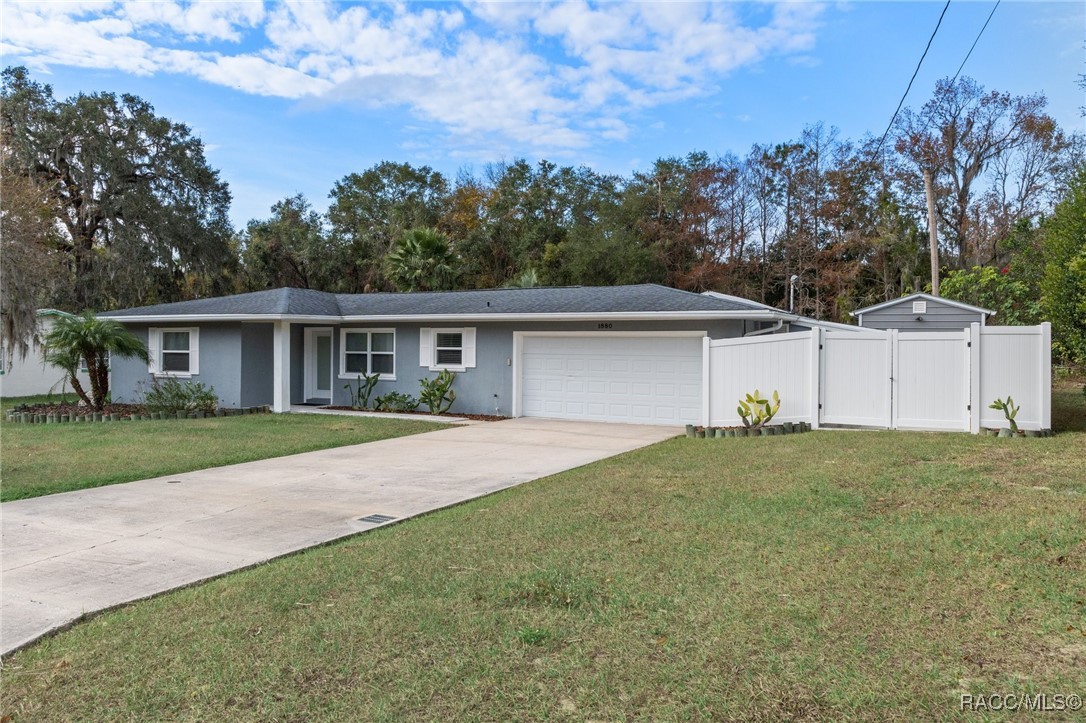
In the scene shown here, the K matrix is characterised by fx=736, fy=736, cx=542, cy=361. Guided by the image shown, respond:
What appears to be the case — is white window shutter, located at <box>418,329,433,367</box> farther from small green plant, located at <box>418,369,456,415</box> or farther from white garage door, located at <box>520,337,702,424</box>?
white garage door, located at <box>520,337,702,424</box>

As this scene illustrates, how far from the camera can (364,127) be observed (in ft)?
91.4

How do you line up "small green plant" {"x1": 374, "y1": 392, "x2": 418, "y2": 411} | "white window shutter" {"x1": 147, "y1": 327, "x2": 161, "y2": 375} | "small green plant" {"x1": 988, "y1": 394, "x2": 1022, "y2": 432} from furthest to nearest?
"white window shutter" {"x1": 147, "y1": 327, "x2": 161, "y2": 375} → "small green plant" {"x1": 374, "y1": 392, "x2": 418, "y2": 411} → "small green plant" {"x1": 988, "y1": 394, "x2": 1022, "y2": 432}

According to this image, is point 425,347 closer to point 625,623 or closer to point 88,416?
point 88,416

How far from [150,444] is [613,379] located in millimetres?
8692

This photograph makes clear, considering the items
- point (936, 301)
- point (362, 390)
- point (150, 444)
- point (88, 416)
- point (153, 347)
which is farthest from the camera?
point (936, 301)

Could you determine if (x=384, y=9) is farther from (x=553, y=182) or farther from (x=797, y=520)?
(x=553, y=182)

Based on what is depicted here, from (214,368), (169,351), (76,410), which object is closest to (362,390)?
(214,368)

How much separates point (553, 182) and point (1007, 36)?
87.3ft

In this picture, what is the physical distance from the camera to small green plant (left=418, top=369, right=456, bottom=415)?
16.9 metres

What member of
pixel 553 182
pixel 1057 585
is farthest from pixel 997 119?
pixel 1057 585

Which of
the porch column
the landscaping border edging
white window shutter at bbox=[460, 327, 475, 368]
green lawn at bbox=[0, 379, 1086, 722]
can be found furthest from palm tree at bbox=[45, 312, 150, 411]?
green lawn at bbox=[0, 379, 1086, 722]

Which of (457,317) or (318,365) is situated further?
(318,365)

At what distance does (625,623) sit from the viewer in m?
3.97

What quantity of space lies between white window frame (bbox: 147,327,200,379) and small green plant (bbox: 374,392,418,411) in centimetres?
465
